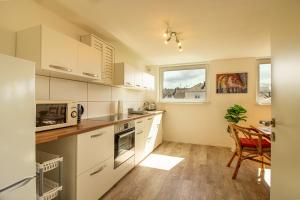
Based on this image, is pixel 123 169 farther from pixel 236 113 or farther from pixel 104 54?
pixel 236 113

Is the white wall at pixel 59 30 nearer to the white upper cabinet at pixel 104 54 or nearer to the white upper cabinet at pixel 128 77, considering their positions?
the white upper cabinet at pixel 104 54

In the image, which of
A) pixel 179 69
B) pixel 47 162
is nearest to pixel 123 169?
pixel 47 162

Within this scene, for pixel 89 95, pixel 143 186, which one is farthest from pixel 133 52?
pixel 143 186

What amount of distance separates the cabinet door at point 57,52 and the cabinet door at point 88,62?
8 cm

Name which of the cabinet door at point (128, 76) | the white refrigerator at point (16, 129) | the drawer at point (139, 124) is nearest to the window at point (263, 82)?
the drawer at point (139, 124)

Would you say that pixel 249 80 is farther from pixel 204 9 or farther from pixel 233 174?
pixel 204 9

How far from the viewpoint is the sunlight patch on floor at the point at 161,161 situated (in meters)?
2.81

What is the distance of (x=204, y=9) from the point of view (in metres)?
1.86

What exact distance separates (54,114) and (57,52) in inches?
23.0

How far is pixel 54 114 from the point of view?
1552 mm

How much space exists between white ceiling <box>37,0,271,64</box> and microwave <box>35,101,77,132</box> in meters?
1.07

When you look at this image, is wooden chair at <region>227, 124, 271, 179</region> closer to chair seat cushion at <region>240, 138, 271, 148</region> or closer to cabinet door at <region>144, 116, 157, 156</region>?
chair seat cushion at <region>240, 138, 271, 148</region>

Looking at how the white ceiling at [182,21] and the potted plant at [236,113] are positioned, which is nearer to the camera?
the white ceiling at [182,21]

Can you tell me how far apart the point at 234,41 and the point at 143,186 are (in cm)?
268
